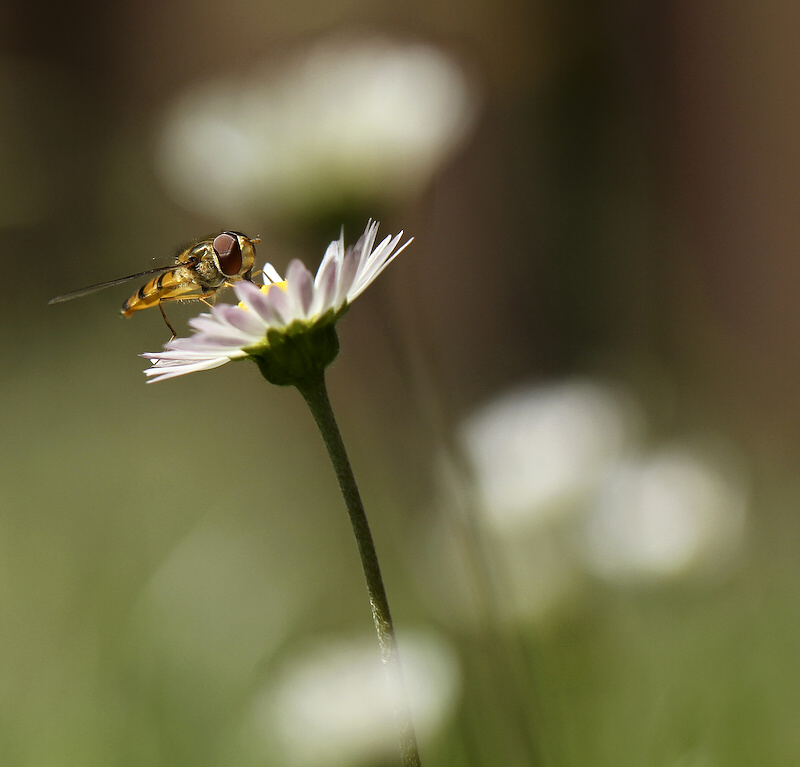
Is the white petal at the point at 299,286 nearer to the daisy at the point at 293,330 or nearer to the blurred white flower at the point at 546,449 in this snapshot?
the daisy at the point at 293,330

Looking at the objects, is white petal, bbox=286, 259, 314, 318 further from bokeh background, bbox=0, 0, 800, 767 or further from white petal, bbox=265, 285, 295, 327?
bokeh background, bbox=0, 0, 800, 767

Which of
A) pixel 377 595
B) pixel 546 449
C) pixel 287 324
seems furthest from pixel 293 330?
pixel 546 449

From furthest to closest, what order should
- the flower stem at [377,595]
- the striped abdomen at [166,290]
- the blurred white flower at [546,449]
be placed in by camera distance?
the blurred white flower at [546,449] < the striped abdomen at [166,290] < the flower stem at [377,595]

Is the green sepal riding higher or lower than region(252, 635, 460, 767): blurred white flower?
higher

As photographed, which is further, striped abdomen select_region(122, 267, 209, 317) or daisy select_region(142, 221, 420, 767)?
striped abdomen select_region(122, 267, 209, 317)

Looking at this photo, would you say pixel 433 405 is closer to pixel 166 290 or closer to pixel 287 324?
pixel 166 290

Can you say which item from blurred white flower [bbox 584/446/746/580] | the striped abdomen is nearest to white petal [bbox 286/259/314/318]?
the striped abdomen

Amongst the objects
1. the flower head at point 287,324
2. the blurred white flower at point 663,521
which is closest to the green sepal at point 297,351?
the flower head at point 287,324
